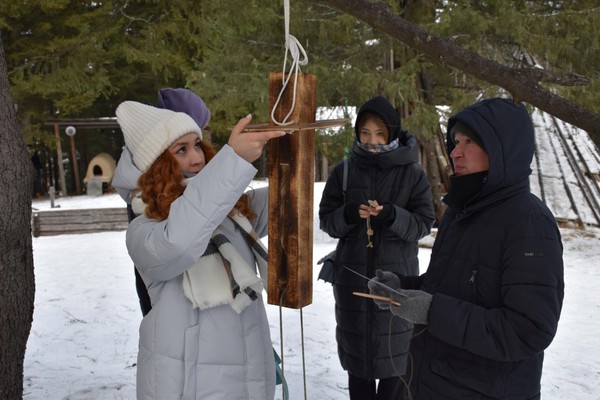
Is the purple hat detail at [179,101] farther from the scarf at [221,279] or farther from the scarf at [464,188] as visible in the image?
the scarf at [464,188]

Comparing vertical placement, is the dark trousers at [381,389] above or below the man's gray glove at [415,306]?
below

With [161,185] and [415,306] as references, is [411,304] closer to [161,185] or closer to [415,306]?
[415,306]

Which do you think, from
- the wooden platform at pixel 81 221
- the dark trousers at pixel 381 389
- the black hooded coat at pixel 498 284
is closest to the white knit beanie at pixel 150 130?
the black hooded coat at pixel 498 284

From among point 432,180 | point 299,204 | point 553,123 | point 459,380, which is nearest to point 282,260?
point 299,204

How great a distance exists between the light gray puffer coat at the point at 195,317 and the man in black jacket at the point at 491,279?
21.6 inches

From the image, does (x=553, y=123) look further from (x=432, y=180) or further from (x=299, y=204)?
(x=299, y=204)

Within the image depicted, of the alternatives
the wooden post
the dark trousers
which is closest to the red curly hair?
the wooden post

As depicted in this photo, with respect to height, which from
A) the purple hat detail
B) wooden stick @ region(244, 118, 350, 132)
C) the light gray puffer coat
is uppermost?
the purple hat detail

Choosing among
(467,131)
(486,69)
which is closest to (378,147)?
(486,69)

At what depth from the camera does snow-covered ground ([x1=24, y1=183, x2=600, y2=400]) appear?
3.88 meters

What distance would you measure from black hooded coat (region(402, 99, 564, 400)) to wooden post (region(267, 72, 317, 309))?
1.45ft

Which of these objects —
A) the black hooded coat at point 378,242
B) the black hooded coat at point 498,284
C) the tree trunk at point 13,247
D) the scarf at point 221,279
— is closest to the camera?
the black hooded coat at point 498,284

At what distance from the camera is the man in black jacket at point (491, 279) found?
1551 mm

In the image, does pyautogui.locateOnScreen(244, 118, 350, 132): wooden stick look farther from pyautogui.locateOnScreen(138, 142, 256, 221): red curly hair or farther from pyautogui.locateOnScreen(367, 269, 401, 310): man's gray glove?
pyautogui.locateOnScreen(367, 269, 401, 310): man's gray glove
